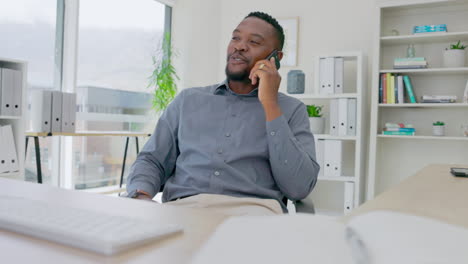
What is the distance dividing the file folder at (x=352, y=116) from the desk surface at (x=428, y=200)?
237 centimetres

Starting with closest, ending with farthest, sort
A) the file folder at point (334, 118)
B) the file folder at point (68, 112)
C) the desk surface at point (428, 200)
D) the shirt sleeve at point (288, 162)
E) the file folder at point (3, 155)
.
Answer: the desk surface at point (428, 200)
the shirt sleeve at point (288, 162)
the file folder at point (3, 155)
the file folder at point (68, 112)
the file folder at point (334, 118)

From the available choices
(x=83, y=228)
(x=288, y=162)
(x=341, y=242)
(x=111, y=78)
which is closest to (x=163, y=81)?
(x=111, y=78)

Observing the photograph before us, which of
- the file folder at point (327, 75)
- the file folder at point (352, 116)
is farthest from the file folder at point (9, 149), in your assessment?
the file folder at point (352, 116)

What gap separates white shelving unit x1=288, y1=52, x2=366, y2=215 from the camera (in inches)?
147

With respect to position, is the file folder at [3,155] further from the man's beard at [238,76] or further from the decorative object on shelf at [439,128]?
the decorative object on shelf at [439,128]

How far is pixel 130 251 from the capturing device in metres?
0.49

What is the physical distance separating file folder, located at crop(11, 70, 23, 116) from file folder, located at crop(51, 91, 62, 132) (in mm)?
352

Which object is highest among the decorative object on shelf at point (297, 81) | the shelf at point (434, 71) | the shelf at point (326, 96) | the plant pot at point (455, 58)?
the plant pot at point (455, 58)

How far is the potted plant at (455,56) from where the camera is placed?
352cm

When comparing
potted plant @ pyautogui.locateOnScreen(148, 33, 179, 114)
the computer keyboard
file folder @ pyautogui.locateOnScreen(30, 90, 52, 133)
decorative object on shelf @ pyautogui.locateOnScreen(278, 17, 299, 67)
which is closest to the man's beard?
the computer keyboard

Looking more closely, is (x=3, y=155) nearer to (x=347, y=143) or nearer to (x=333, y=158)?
(x=333, y=158)

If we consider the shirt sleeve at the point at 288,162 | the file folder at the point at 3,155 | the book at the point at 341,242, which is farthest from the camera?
the file folder at the point at 3,155

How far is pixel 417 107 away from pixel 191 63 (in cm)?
246

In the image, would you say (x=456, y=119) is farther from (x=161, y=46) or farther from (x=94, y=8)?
(x=94, y=8)
